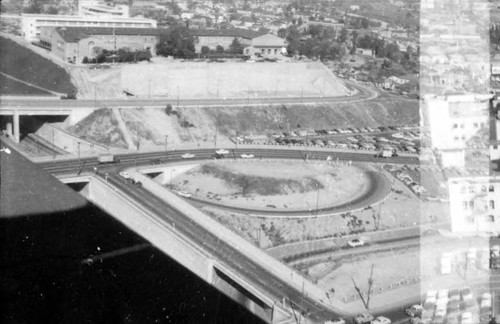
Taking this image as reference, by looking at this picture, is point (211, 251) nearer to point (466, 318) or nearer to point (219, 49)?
point (466, 318)

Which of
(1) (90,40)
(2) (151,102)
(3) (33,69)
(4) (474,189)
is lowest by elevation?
(4) (474,189)

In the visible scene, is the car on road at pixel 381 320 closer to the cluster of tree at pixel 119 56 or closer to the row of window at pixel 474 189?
the row of window at pixel 474 189

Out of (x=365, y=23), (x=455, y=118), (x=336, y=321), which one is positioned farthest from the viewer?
(x=365, y=23)

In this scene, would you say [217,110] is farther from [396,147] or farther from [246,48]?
[246,48]

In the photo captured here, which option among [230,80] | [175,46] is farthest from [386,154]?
[175,46]

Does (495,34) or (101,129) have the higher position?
(495,34)

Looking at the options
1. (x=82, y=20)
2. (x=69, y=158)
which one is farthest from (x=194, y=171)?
(x=82, y=20)

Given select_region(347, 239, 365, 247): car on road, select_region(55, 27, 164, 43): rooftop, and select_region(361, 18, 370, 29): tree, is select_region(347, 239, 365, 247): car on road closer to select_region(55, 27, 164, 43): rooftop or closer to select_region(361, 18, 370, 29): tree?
select_region(55, 27, 164, 43): rooftop
